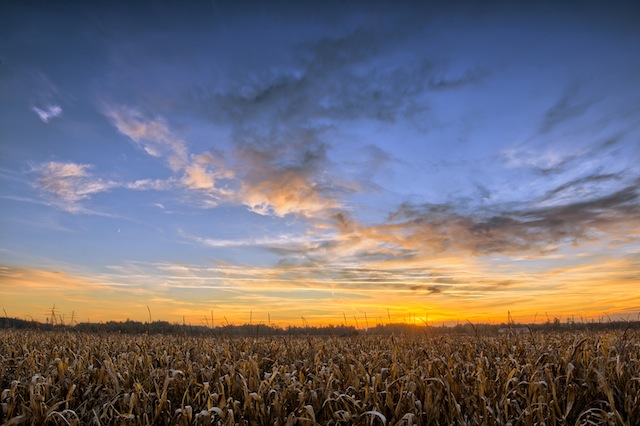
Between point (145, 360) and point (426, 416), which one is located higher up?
point (145, 360)

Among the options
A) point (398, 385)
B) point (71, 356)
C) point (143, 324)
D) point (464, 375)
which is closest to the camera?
point (398, 385)

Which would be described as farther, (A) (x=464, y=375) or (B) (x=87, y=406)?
(A) (x=464, y=375)

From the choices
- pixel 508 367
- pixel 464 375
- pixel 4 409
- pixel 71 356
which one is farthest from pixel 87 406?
pixel 508 367

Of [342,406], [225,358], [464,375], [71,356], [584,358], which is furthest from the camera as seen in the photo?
[71,356]

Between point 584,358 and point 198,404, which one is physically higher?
point 584,358

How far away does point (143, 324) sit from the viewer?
163ft

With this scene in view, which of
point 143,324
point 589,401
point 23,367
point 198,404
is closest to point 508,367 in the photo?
point 589,401

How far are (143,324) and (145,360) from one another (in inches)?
1676

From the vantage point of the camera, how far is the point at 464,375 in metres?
9.59

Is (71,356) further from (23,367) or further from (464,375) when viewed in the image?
(464,375)

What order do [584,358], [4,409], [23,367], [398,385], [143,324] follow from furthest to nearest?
1. [143,324]
2. [23,367]
3. [584,358]
4. [398,385]
5. [4,409]

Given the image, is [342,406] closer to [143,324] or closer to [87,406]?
[87,406]

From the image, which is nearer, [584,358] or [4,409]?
[4,409]

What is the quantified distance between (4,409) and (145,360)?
3735 mm
